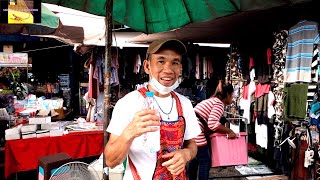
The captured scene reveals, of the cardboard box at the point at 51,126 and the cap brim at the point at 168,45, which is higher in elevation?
the cap brim at the point at 168,45

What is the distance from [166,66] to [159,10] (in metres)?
1.29

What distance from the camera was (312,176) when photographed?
211 inches

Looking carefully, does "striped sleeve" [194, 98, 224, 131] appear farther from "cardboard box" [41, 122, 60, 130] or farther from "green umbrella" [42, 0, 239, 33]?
"cardboard box" [41, 122, 60, 130]

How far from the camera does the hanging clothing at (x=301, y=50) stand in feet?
17.2

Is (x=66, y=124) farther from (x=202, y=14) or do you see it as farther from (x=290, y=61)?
(x=290, y=61)

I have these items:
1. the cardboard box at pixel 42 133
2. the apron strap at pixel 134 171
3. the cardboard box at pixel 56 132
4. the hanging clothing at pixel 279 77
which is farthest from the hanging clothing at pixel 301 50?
the cardboard box at pixel 42 133

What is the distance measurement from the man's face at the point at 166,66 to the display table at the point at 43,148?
4134 millimetres

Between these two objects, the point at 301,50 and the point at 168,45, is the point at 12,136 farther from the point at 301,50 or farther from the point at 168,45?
the point at 301,50

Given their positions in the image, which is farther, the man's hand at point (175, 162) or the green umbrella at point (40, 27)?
the green umbrella at point (40, 27)

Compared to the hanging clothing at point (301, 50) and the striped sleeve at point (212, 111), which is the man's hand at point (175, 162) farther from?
the hanging clothing at point (301, 50)

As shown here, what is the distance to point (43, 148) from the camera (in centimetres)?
540

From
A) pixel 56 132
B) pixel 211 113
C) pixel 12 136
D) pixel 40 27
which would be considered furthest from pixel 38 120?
pixel 211 113

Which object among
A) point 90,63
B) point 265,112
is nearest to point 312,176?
point 265,112

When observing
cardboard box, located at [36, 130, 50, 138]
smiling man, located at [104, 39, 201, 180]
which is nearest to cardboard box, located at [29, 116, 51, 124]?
cardboard box, located at [36, 130, 50, 138]
